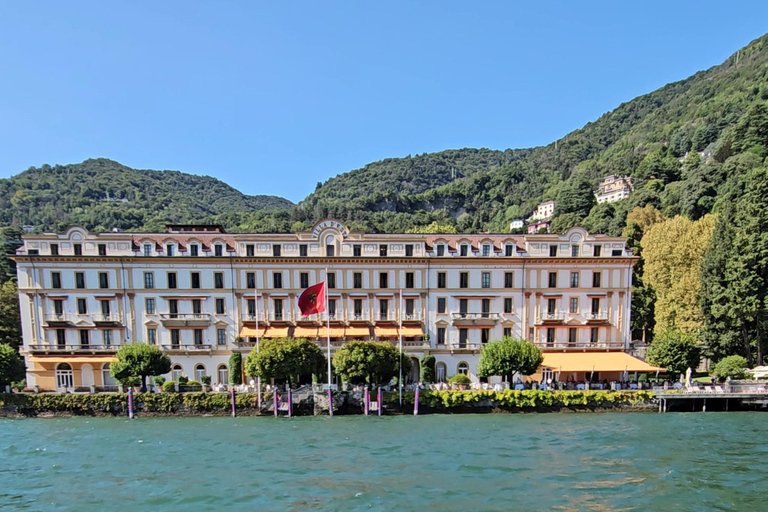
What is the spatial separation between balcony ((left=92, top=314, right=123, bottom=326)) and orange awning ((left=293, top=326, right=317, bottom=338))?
16803mm

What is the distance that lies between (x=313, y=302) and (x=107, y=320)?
21.4 m

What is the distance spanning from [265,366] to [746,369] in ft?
149

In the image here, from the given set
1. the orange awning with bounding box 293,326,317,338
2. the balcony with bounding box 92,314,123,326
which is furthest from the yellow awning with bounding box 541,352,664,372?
the balcony with bounding box 92,314,123,326

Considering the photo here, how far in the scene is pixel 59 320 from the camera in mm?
40000

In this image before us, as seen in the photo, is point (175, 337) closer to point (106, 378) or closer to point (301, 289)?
point (106, 378)

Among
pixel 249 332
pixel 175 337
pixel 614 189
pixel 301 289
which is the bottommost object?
pixel 175 337

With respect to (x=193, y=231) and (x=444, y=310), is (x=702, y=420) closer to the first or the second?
(x=444, y=310)

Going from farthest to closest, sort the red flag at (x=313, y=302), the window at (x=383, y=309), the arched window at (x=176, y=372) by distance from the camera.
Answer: the window at (x=383, y=309) → the arched window at (x=176, y=372) → the red flag at (x=313, y=302)

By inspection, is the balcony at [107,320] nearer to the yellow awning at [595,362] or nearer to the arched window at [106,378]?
the arched window at [106,378]

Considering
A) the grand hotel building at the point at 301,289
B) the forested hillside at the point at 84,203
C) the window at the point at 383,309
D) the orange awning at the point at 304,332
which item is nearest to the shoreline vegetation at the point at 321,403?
the grand hotel building at the point at 301,289

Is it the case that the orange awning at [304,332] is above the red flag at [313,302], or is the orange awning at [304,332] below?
below

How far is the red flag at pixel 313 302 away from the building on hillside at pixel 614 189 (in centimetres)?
12039

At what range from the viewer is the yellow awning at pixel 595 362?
3702 cm

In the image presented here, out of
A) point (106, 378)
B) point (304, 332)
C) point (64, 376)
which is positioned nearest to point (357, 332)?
point (304, 332)
